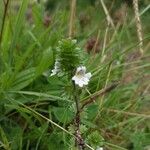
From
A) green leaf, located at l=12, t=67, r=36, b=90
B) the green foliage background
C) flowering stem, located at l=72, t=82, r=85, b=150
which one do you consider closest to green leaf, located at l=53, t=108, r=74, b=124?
the green foliage background

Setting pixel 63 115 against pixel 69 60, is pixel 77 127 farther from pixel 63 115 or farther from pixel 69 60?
pixel 63 115

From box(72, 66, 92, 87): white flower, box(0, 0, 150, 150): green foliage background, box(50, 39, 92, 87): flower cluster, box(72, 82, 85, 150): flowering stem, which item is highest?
box(0, 0, 150, 150): green foliage background

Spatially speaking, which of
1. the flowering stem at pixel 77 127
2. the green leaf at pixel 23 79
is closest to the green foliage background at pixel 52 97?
the green leaf at pixel 23 79

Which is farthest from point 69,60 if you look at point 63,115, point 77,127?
point 63,115

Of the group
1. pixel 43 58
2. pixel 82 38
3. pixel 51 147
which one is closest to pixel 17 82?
pixel 43 58

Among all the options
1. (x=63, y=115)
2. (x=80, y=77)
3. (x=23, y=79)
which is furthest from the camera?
(x=23, y=79)

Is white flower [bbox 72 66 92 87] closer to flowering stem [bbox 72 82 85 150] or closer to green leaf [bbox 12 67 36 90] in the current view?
flowering stem [bbox 72 82 85 150]

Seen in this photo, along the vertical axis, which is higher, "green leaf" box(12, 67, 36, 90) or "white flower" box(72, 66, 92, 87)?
"green leaf" box(12, 67, 36, 90)

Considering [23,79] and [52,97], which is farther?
[23,79]

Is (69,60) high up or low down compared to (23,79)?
down

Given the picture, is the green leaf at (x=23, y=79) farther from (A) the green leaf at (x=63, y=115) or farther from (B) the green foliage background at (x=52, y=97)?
(A) the green leaf at (x=63, y=115)

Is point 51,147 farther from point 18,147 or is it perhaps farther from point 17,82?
point 17,82
